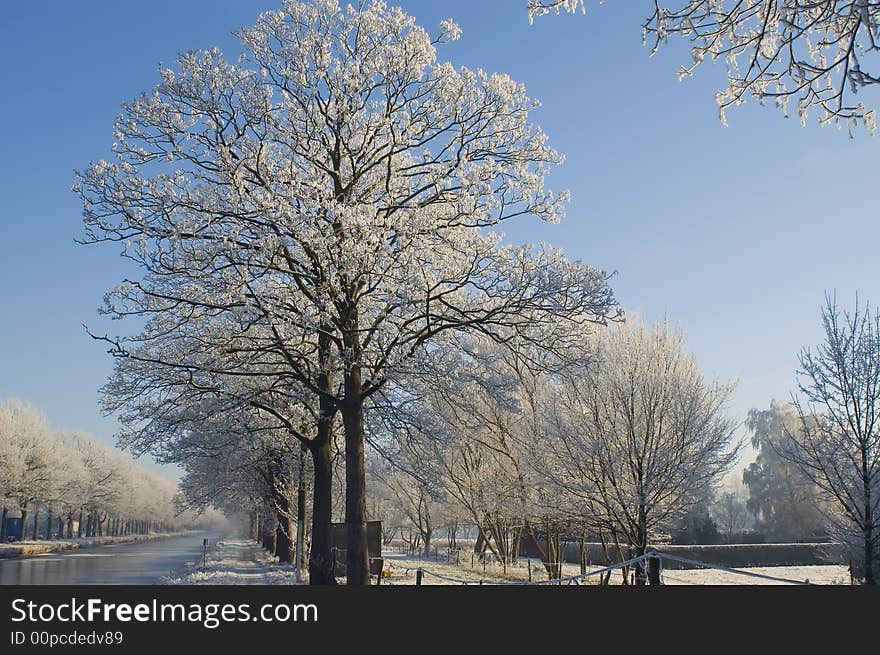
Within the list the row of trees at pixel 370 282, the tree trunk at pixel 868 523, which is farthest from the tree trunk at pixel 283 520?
the tree trunk at pixel 868 523

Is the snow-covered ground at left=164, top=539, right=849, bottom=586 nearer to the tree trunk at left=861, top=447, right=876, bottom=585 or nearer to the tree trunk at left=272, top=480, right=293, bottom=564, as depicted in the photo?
the tree trunk at left=272, top=480, right=293, bottom=564

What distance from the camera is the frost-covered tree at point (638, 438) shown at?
17594 millimetres

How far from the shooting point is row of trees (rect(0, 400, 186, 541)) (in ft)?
202

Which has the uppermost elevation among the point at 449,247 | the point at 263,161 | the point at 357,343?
the point at 263,161

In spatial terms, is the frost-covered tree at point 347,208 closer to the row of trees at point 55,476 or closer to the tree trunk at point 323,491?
the tree trunk at point 323,491

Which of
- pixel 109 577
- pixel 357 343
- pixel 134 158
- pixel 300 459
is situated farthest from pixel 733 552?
pixel 134 158

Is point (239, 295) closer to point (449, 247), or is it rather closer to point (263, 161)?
point (263, 161)

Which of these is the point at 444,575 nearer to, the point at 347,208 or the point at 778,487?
the point at 347,208

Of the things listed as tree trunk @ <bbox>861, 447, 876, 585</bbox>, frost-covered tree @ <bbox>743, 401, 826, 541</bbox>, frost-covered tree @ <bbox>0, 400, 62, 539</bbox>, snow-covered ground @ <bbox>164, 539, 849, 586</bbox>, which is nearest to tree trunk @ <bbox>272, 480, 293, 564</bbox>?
snow-covered ground @ <bbox>164, 539, 849, 586</bbox>

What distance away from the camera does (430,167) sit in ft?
51.1

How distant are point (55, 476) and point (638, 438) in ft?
206

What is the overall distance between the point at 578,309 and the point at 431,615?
857 centimetres

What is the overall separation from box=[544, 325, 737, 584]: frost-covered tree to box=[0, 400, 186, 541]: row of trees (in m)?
42.0

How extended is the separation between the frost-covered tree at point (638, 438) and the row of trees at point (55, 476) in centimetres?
4204
